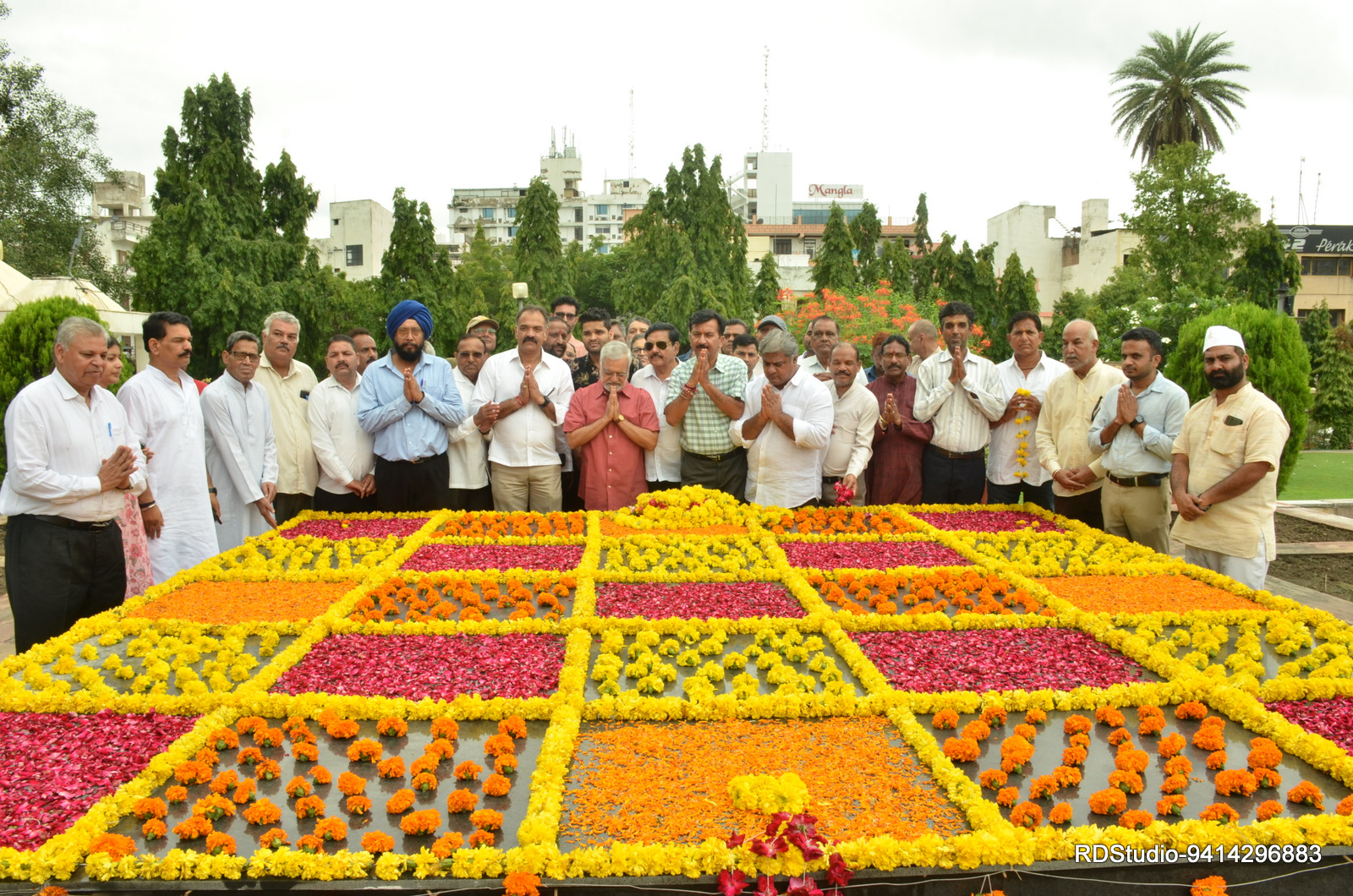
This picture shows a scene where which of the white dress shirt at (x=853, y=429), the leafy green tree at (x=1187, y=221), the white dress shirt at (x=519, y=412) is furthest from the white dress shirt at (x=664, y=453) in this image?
the leafy green tree at (x=1187, y=221)

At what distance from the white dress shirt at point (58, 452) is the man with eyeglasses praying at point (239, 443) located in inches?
47.6

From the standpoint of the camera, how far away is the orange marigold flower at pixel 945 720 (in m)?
2.98

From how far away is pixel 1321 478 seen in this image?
1445 cm

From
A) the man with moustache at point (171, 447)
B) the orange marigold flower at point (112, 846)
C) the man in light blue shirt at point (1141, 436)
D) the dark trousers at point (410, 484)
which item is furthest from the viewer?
the dark trousers at point (410, 484)

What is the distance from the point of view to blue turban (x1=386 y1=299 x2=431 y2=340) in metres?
6.22

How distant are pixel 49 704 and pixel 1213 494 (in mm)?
5857

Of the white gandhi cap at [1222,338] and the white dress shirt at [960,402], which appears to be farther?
the white dress shirt at [960,402]

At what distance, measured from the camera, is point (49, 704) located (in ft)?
Result: 10.3

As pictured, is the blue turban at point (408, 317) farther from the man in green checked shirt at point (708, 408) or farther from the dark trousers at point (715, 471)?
the dark trousers at point (715, 471)

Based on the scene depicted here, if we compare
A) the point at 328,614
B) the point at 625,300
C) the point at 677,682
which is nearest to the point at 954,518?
the point at 677,682

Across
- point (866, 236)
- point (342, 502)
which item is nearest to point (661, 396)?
point (342, 502)

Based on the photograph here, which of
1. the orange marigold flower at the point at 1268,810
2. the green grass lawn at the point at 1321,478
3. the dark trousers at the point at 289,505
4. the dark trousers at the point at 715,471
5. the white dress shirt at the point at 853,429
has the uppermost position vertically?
the white dress shirt at the point at 853,429

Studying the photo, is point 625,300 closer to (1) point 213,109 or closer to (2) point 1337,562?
(1) point 213,109

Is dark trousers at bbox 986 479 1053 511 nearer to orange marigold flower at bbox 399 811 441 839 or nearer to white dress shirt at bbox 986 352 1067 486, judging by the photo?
white dress shirt at bbox 986 352 1067 486
